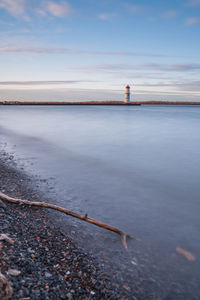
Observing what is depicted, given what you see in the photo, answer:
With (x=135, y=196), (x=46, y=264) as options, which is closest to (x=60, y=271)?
(x=46, y=264)

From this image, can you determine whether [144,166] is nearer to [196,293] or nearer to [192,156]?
[192,156]

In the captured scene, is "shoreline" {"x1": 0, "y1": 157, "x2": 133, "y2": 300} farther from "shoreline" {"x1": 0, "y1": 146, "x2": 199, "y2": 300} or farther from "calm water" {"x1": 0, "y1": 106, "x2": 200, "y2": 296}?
"calm water" {"x1": 0, "y1": 106, "x2": 200, "y2": 296}

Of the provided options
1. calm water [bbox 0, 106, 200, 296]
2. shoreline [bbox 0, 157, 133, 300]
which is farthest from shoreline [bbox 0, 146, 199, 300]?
calm water [bbox 0, 106, 200, 296]

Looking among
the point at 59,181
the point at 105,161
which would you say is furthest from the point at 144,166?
the point at 59,181

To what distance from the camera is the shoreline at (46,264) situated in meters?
2.60

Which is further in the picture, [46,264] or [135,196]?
[135,196]

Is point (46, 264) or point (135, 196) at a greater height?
point (46, 264)

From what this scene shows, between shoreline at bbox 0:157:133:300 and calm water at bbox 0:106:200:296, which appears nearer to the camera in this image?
shoreline at bbox 0:157:133:300

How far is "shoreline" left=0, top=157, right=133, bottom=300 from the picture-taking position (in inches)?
102

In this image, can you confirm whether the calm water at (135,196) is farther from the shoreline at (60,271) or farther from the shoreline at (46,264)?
the shoreline at (46,264)

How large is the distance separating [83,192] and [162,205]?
229cm

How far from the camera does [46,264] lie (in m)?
3.10

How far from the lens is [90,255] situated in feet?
12.5

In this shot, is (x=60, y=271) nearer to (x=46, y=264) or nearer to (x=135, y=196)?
(x=46, y=264)
